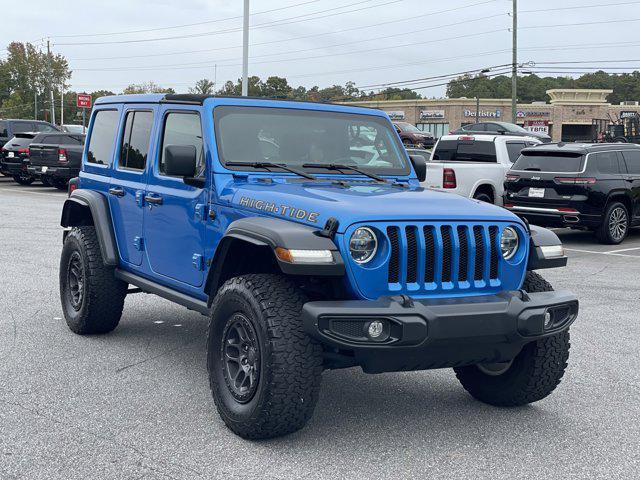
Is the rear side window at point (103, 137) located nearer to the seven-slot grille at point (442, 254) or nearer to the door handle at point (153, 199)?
the door handle at point (153, 199)

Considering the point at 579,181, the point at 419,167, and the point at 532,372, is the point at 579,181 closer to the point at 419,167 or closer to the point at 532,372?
the point at 419,167

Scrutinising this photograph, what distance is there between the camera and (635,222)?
15.2 metres

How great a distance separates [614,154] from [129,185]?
36.0 ft

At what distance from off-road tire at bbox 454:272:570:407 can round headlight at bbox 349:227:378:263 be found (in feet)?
3.88

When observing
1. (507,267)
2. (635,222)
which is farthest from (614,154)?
(507,267)

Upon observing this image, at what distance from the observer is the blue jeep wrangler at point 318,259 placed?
4.35 m

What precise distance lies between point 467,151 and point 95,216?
1139cm

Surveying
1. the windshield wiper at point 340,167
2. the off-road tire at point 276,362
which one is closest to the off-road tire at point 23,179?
the windshield wiper at point 340,167

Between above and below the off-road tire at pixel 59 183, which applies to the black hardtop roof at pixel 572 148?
above

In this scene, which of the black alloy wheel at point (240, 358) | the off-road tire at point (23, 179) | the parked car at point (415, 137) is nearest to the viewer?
the black alloy wheel at point (240, 358)

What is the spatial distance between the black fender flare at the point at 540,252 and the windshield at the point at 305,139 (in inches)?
53.4

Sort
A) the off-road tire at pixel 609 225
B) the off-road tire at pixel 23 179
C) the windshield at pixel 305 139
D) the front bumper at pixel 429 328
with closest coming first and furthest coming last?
1. the front bumper at pixel 429 328
2. the windshield at pixel 305 139
3. the off-road tire at pixel 609 225
4. the off-road tire at pixel 23 179

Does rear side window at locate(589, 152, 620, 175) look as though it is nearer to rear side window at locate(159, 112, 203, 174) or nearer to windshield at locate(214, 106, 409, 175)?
windshield at locate(214, 106, 409, 175)

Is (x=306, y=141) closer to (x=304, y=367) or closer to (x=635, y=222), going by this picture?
(x=304, y=367)
